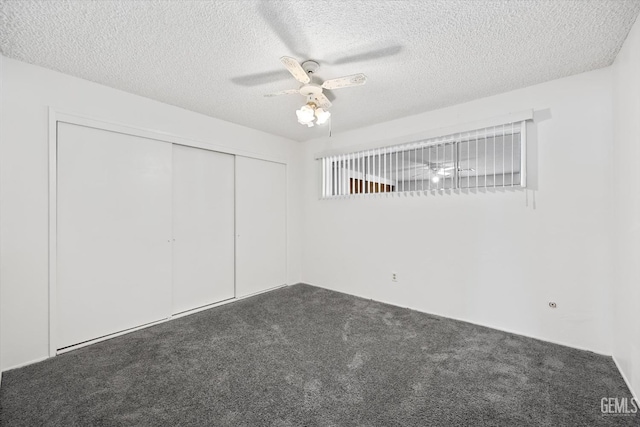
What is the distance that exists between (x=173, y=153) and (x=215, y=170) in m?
0.56

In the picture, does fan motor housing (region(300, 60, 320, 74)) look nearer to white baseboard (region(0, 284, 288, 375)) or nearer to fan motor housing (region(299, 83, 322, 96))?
fan motor housing (region(299, 83, 322, 96))

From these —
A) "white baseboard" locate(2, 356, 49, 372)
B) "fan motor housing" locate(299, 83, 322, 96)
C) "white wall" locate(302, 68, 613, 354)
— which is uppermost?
"fan motor housing" locate(299, 83, 322, 96)

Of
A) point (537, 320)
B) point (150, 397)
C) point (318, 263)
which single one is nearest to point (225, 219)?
point (318, 263)

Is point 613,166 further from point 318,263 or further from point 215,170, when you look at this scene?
point 215,170

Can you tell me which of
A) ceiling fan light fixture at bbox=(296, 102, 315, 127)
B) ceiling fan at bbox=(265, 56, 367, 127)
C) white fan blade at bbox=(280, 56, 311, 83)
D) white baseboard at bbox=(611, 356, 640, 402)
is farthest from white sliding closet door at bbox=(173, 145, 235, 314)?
white baseboard at bbox=(611, 356, 640, 402)

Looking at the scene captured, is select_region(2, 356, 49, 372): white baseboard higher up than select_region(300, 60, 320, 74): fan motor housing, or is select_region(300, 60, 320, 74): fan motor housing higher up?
select_region(300, 60, 320, 74): fan motor housing

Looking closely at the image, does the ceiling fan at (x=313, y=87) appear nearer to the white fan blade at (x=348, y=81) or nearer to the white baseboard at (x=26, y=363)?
the white fan blade at (x=348, y=81)

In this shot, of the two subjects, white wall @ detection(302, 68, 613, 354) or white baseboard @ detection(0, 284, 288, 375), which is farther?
white wall @ detection(302, 68, 613, 354)

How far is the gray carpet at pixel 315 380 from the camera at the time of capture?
167 cm

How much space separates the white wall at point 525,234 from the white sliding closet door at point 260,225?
55.7 inches

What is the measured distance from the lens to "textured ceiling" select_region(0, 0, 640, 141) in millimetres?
1681

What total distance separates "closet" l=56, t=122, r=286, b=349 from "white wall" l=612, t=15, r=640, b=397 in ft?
12.6

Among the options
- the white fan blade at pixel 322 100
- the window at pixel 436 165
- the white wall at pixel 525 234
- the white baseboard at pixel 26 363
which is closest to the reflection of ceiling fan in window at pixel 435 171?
the window at pixel 436 165

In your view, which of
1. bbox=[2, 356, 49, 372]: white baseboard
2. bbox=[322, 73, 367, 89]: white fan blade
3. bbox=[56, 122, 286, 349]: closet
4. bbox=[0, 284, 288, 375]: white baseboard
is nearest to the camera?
bbox=[322, 73, 367, 89]: white fan blade
